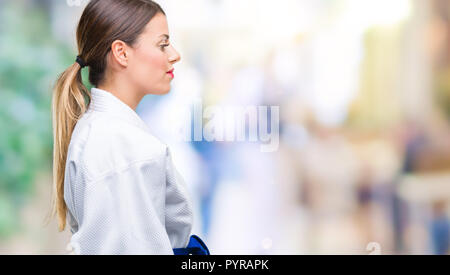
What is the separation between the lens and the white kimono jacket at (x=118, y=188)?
31.7 inches

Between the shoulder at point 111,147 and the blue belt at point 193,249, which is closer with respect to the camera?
the shoulder at point 111,147

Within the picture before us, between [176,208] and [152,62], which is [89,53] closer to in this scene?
[152,62]

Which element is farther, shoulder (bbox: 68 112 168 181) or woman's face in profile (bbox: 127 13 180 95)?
woman's face in profile (bbox: 127 13 180 95)

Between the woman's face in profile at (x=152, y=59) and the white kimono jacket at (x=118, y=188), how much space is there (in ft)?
0.37

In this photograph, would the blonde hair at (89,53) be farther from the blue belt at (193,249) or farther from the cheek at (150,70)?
the blue belt at (193,249)

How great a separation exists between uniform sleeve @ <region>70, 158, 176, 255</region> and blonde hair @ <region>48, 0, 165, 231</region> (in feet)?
0.58

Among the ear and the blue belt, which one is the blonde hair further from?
the blue belt

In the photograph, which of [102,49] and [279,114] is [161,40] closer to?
[102,49]

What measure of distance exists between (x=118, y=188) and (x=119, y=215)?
4cm

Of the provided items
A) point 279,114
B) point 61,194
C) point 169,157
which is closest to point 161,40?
point 169,157

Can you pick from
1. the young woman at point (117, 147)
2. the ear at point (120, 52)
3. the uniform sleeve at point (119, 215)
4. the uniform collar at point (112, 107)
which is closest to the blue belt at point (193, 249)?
the young woman at point (117, 147)

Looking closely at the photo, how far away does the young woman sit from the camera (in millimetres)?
808

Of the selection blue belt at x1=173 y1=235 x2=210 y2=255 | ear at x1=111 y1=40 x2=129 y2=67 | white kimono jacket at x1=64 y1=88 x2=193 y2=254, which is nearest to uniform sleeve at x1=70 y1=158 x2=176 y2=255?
white kimono jacket at x1=64 y1=88 x2=193 y2=254
